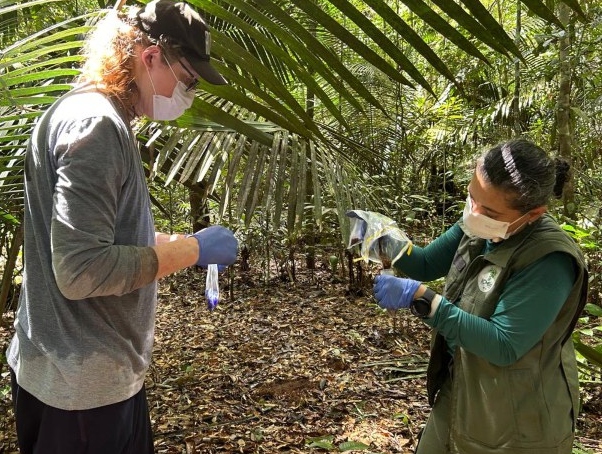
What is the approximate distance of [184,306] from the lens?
4.80 meters

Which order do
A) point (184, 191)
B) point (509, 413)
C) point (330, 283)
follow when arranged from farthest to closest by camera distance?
point (184, 191), point (330, 283), point (509, 413)

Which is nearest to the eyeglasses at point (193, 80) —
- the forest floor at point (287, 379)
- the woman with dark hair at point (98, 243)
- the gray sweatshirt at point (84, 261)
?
the woman with dark hair at point (98, 243)

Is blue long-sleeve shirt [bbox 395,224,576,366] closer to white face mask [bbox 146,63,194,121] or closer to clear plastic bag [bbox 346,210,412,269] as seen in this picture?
clear plastic bag [bbox 346,210,412,269]

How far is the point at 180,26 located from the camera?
936mm

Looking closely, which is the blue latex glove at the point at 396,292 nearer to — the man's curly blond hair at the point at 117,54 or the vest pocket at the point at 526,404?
the vest pocket at the point at 526,404

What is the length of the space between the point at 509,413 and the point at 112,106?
44.3 inches

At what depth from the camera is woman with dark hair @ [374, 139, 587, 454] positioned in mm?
1195

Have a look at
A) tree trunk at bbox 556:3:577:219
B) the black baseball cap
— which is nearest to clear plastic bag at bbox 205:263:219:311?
the black baseball cap

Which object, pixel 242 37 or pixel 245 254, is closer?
pixel 242 37

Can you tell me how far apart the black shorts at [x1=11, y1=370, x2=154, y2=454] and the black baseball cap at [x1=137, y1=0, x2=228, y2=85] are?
2.22 ft

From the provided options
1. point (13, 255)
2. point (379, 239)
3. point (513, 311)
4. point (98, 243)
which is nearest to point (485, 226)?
point (513, 311)

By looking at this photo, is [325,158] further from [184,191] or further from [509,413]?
[184,191]

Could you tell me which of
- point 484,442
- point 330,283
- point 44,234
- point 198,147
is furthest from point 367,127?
point 44,234

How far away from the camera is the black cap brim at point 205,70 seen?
3.20ft
